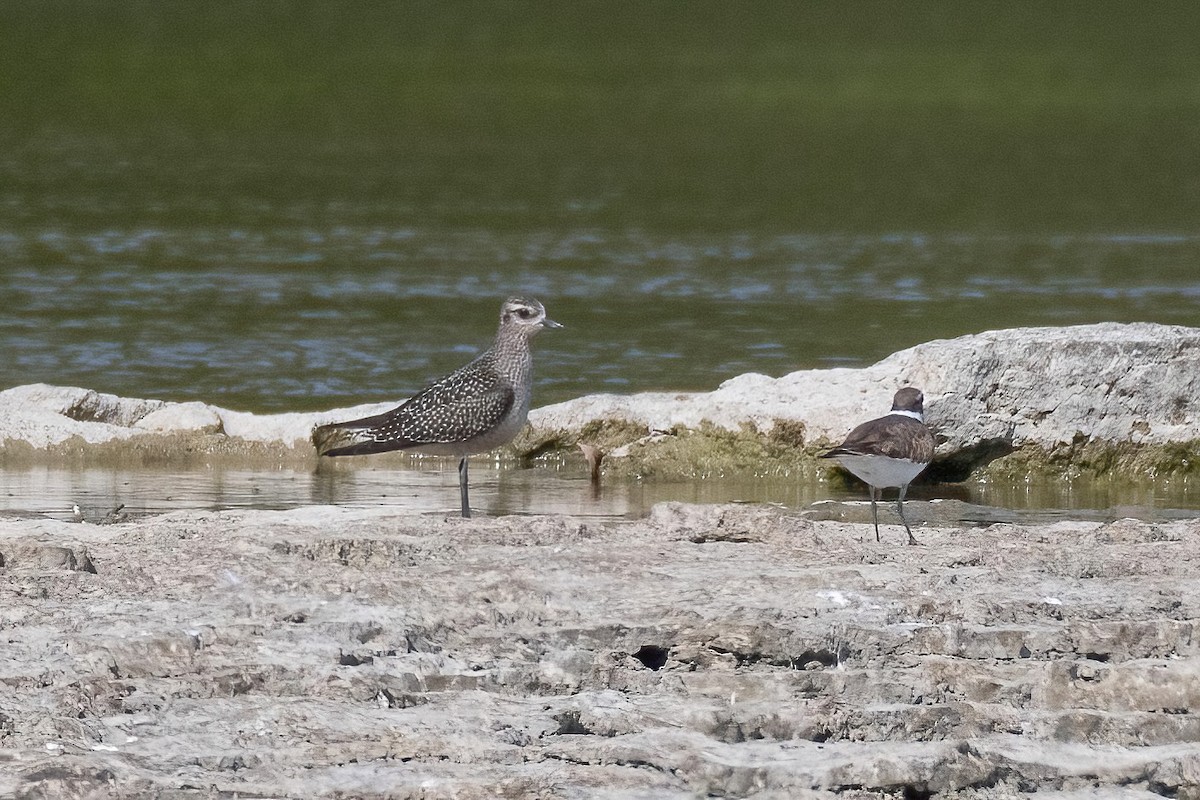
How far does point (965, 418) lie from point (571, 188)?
20.1 m

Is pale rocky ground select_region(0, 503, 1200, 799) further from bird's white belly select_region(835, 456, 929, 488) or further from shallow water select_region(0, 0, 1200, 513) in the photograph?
shallow water select_region(0, 0, 1200, 513)

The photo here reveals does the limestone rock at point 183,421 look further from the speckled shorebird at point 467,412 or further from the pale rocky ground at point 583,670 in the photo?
the pale rocky ground at point 583,670

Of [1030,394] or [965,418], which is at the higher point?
[1030,394]

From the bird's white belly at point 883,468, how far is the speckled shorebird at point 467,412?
1.73 meters

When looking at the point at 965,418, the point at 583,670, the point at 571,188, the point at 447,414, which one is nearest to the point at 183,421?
the point at 447,414

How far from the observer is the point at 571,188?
98.0ft

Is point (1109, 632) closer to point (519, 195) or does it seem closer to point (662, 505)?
point (662, 505)

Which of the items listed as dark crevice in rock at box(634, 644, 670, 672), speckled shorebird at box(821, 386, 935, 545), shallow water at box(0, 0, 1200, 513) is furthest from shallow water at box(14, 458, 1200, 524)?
dark crevice in rock at box(634, 644, 670, 672)

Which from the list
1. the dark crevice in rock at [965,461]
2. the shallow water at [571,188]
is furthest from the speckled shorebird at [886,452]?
the shallow water at [571,188]

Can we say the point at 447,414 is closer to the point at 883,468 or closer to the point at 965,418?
the point at 883,468

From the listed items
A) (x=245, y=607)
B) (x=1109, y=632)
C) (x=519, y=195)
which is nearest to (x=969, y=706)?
(x=1109, y=632)

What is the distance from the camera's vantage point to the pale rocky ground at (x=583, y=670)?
15.5 feet

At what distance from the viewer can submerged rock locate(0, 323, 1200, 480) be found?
403 inches

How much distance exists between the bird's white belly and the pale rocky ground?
1094 millimetres
